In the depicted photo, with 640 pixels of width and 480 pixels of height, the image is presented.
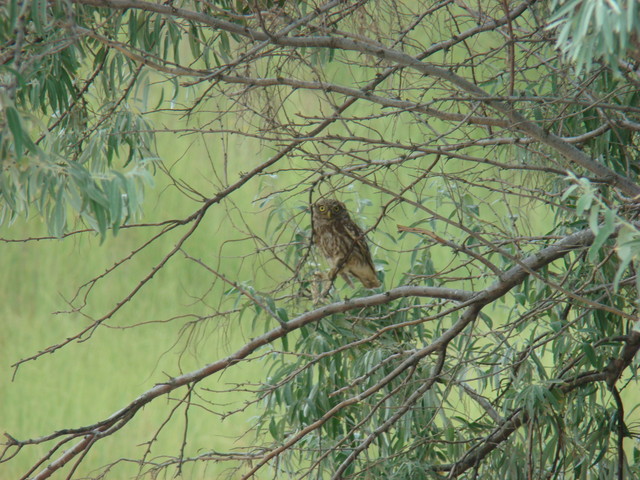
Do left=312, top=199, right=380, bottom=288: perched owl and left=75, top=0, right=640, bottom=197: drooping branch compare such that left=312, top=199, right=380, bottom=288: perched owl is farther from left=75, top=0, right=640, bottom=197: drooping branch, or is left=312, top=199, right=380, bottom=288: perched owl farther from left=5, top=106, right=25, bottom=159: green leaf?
left=5, top=106, right=25, bottom=159: green leaf

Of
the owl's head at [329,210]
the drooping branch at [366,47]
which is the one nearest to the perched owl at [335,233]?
the owl's head at [329,210]

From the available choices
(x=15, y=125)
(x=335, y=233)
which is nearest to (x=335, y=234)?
(x=335, y=233)

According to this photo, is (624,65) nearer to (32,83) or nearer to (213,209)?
(32,83)

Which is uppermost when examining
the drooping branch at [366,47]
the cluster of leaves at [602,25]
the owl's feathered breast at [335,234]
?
the owl's feathered breast at [335,234]

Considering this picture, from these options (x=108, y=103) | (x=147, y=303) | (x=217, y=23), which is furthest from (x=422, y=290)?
(x=147, y=303)

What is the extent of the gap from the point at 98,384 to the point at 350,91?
10.7 ft

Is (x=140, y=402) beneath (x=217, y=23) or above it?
beneath

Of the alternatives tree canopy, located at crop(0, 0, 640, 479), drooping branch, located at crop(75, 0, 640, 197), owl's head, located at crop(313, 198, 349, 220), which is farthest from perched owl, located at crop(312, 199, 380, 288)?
drooping branch, located at crop(75, 0, 640, 197)

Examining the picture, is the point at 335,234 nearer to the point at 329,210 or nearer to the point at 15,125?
the point at 329,210

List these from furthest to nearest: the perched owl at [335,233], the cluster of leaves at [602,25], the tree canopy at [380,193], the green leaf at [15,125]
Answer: the perched owl at [335,233], the tree canopy at [380,193], the green leaf at [15,125], the cluster of leaves at [602,25]

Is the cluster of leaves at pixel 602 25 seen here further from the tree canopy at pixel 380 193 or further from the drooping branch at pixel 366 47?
the drooping branch at pixel 366 47

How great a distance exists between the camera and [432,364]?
2605 millimetres

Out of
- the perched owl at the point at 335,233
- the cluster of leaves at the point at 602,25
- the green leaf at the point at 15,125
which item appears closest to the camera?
the cluster of leaves at the point at 602,25

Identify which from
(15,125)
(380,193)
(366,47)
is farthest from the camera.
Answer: (380,193)
